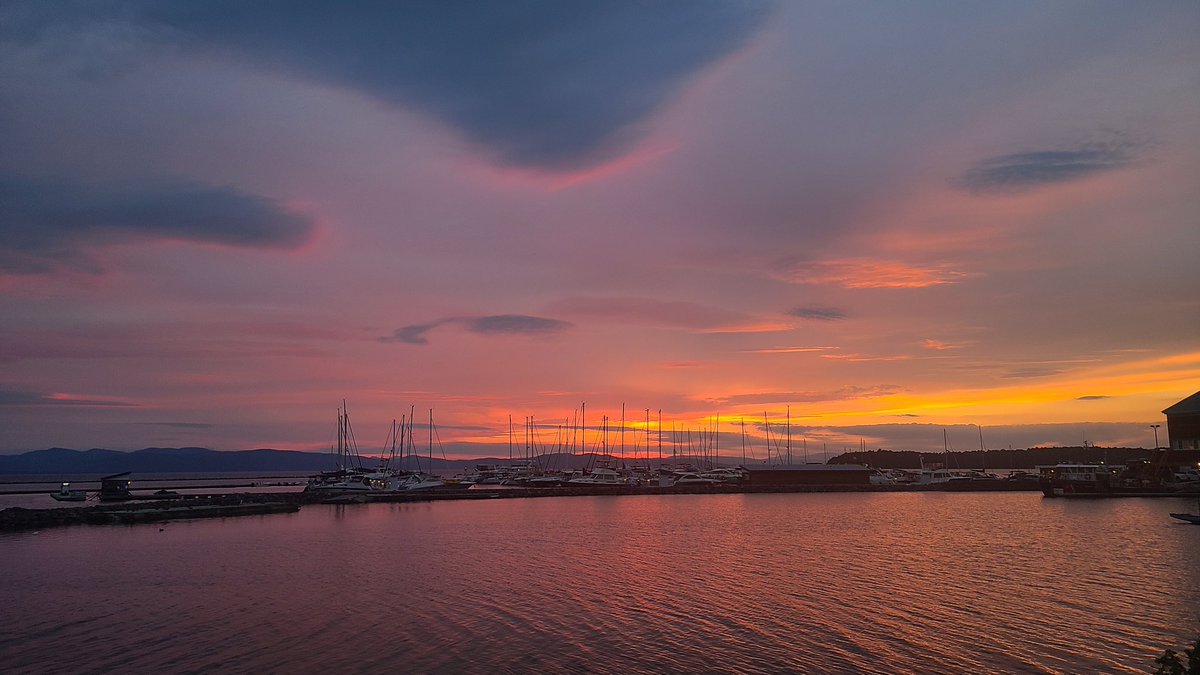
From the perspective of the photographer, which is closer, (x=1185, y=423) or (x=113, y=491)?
(x=113, y=491)

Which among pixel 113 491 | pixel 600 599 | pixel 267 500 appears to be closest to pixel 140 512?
pixel 267 500

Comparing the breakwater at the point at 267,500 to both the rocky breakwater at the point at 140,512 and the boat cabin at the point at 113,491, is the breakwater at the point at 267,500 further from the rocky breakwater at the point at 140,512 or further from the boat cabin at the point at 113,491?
the boat cabin at the point at 113,491

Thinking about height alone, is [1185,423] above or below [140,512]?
above

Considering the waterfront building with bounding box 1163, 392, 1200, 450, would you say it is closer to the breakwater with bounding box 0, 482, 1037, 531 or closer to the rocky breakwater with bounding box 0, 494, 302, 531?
the breakwater with bounding box 0, 482, 1037, 531

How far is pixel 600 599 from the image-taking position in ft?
93.5

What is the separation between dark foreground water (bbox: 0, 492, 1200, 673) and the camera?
20.5 metres

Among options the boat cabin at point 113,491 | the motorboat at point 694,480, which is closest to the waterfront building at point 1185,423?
the motorboat at point 694,480

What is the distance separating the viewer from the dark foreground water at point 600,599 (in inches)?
805

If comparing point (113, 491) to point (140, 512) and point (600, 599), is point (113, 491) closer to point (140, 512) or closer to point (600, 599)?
point (140, 512)

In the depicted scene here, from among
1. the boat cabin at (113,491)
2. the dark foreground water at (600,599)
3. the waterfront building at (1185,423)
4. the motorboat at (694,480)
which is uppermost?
the waterfront building at (1185,423)

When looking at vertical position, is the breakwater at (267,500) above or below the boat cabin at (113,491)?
below

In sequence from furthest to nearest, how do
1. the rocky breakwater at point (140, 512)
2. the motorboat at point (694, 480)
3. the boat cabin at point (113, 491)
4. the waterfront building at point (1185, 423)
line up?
the motorboat at point (694, 480)
the waterfront building at point (1185, 423)
the boat cabin at point (113, 491)
the rocky breakwater at point (140, 512)

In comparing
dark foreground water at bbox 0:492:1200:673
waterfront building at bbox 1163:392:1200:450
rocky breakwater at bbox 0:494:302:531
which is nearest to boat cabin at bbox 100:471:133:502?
rocky breakwater at bbox 0:494:302:531

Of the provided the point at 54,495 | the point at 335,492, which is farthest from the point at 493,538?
the point at 54,495
